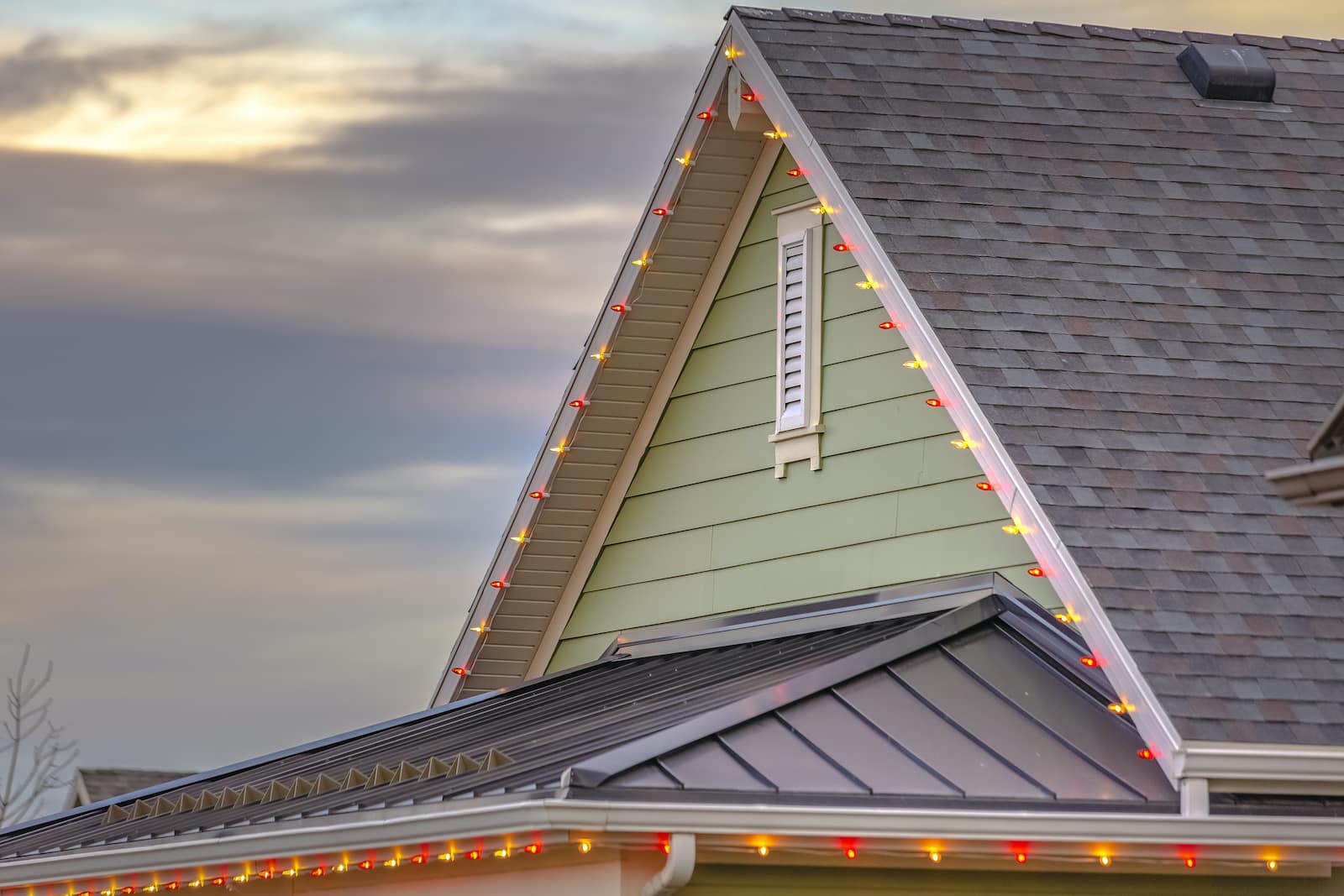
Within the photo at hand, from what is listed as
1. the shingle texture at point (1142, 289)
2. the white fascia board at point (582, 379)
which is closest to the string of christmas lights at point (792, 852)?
the shingle texture at point (1142, 289)

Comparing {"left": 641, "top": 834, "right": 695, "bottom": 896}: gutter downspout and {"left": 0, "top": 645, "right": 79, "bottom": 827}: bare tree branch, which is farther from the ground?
{"left": 0, "top": 645, "right": 79, "bottom": 827}: bare tree branch

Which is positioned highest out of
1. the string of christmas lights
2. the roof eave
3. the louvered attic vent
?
the louvered attic vent

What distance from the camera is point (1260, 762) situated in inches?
315

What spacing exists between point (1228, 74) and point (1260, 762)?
5.25m

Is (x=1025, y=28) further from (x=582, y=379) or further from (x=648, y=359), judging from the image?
(x=582, y=379)

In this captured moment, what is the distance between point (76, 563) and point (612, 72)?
10.8 m

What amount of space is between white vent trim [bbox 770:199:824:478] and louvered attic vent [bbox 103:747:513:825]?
9.70 ft

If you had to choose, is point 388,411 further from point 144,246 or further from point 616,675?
point 616,675

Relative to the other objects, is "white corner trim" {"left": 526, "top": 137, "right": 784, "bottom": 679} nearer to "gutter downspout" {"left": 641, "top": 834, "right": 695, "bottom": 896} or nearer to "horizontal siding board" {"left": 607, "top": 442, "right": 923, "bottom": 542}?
"horizontal siding board" {"left": 607, "top": 442, "right": 923, "bottom": 542}

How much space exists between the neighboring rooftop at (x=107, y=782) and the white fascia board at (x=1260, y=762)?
23692 millimetres

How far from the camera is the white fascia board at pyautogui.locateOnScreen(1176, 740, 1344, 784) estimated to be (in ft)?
26.1

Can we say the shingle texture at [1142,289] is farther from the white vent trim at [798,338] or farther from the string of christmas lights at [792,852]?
the white vent trim at [798,338]

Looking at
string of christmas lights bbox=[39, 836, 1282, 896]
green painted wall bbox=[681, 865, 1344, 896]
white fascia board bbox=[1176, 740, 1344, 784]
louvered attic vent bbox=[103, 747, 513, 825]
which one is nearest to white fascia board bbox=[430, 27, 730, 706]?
louvered attic vent bbox=[103, 747, 513, 825]

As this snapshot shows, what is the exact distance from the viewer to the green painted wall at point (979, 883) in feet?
27.3
